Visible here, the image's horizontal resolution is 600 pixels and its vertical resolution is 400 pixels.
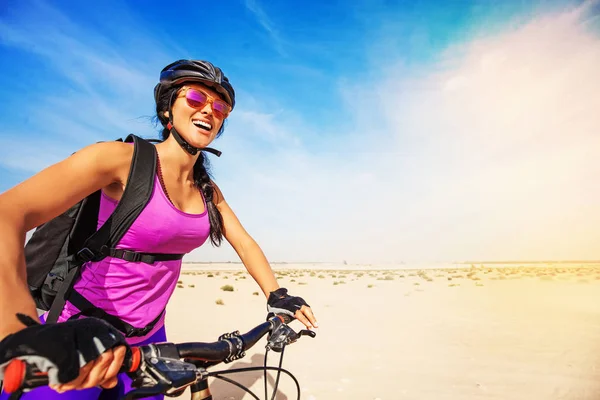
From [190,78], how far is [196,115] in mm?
269

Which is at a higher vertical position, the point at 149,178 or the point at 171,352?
the point at 149,178

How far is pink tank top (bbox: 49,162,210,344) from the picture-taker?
1944 mm

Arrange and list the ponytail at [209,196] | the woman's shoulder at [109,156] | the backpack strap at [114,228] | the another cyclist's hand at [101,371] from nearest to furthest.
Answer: the another cyclist's hand at [101,371] → the woman's shoulder at [109,156] → the backpack strap at [114,228] → the ponytail at [209,196]

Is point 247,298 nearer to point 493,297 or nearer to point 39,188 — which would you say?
point 493,297

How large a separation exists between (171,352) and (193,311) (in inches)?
415

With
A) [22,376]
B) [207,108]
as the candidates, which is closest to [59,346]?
[22,376]

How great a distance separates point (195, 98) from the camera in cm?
235

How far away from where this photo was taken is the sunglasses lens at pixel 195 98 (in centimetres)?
235

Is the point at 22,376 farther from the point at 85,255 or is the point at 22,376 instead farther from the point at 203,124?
the point at 203,124

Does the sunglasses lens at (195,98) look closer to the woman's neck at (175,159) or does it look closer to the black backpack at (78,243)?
the woman's neck at (175,159)

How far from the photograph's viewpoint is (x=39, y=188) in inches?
54.9

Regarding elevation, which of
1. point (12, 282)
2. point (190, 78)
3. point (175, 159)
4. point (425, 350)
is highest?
point (190, 78)

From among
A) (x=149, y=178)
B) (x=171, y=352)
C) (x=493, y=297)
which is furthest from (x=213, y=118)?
(x=493, y=297)

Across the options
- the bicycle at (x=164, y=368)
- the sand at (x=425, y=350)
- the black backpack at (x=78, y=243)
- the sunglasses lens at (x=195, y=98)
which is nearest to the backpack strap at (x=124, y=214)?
the black backpack at (x=78, y=243)
